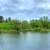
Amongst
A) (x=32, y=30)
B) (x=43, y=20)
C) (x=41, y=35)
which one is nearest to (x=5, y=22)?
(x=32, y=30)

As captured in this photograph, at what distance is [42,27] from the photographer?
9602 mm

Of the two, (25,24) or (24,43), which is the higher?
(25,24)

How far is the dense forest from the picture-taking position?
9098 mm

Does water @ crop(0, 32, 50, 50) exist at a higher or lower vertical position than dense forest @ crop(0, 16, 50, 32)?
lower

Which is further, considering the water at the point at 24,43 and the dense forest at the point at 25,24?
the dense forest at the point at 25,24

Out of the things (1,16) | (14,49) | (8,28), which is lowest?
(14,49)

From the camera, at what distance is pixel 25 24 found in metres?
9.27

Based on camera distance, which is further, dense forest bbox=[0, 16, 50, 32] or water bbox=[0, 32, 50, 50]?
dense forest bbox=[0, 16, 50, 32]

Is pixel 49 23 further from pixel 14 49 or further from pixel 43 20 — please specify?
pixel 14 49

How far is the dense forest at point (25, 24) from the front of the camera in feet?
29.9

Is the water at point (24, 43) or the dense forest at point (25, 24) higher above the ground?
the dense forest at point (25, 24)

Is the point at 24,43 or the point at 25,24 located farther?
the point at 25,24

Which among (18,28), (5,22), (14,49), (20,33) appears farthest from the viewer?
(20,33)

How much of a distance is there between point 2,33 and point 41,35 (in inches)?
99.2
